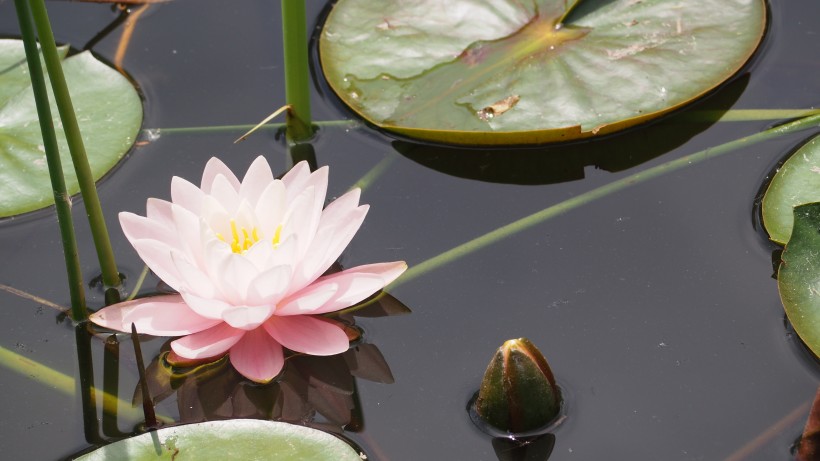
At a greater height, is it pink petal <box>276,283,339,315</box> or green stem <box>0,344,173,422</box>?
pink petal <box>276,283,339,315</box>

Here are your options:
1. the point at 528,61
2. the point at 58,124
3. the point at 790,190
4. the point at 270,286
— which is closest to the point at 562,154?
the point at 528,61

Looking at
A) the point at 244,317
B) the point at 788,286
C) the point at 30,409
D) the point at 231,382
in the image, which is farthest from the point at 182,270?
the point at 788,286

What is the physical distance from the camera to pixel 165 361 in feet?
6.72

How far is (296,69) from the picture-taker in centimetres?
249

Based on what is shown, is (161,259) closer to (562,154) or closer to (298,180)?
(298,180)

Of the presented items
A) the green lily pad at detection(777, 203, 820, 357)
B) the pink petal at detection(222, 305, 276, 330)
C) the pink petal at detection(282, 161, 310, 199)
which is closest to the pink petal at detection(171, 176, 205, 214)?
the pink petal at detection(282, 161, 310, 199)

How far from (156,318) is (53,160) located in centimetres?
41

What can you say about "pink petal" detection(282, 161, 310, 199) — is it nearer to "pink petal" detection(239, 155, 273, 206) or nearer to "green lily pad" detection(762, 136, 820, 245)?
"pink petal" detection(239, 155, 273, 206)

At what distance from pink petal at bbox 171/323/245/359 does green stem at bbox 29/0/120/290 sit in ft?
1.05

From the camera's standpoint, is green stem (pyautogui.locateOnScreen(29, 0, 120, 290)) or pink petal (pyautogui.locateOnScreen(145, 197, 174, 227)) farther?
pink petal (pyautogui.locateOnScreen(145, 197, 174, 227))

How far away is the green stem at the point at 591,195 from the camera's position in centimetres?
222

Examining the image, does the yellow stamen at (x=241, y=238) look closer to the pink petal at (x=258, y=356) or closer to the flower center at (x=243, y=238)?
the flower center at (x=243, y=238)

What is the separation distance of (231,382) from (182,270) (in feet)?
0.94

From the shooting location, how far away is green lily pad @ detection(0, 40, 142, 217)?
239cm
